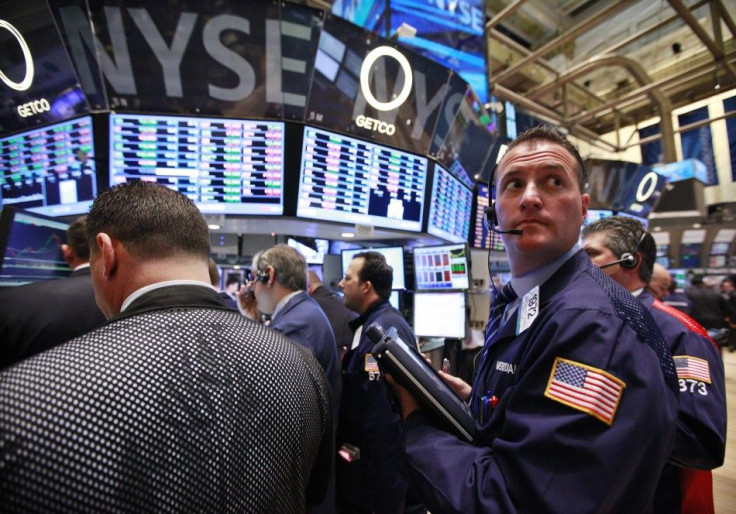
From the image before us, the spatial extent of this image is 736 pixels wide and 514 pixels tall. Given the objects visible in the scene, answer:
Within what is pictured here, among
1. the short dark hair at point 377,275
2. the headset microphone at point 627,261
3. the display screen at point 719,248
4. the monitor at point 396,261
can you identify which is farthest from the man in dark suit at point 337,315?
the display screen at point 719,248

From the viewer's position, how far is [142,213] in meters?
0.96

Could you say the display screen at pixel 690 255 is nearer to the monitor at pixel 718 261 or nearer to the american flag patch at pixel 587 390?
the monitor at pixel 718 261

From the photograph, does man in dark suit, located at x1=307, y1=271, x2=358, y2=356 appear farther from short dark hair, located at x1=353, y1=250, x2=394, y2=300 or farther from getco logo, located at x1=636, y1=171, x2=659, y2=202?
getco logo, located at x1=636, y1=171, x2=659, y2=202

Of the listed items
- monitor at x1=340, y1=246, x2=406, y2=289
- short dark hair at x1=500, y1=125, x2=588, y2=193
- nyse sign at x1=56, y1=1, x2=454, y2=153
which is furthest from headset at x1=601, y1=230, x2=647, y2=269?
monitor at x1=340, y1=246, x2=406, y2=289

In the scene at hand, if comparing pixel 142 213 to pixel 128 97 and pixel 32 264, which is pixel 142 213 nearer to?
pixel 32 264

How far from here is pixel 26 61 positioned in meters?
2.34

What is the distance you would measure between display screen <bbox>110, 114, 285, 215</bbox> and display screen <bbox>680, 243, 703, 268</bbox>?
11.7m

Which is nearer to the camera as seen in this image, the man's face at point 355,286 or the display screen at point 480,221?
the man's face at point 355,286

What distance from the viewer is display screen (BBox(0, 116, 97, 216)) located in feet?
7.93

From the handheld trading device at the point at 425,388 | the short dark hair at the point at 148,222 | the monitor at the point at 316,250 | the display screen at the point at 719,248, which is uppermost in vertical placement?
the display screen at the point at 719,248

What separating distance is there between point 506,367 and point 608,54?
26.5 ft

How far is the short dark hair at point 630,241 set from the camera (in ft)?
6.00

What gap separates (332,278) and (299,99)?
215 centimetres

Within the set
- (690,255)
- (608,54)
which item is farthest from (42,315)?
(690,255)
